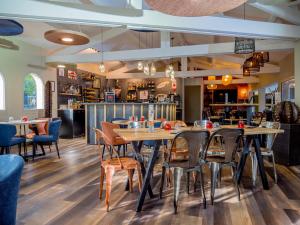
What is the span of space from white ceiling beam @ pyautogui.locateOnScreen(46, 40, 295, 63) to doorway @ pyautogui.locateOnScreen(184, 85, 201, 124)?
8729 millimetres

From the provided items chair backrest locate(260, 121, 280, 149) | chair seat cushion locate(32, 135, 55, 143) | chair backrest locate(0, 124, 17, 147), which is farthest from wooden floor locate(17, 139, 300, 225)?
chair seat cushion locate(32, 135, 55, 143)

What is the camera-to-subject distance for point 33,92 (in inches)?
333

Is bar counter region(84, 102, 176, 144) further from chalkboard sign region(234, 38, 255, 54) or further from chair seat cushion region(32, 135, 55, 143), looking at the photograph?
chalkboard sign region(234, 38, 255, 54)

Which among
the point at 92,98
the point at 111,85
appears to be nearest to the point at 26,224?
the point at 92,98

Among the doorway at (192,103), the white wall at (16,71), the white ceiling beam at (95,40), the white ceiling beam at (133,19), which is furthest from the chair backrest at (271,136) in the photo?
the doorway at (192,103)

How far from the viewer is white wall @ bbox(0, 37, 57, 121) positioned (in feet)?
23.0

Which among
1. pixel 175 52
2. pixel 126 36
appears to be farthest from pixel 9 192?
pixel 126 36

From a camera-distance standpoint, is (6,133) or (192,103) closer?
(6,133)

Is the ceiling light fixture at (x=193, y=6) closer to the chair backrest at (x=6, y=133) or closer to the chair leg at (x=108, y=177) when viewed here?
the chair leg at (x=108, y=177)

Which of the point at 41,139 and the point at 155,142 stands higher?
the point at 155,142

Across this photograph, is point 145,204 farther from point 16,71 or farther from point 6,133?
point 16,71

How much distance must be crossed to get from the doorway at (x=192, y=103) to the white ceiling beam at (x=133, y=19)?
11.0 metres

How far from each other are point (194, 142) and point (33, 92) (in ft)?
23.9

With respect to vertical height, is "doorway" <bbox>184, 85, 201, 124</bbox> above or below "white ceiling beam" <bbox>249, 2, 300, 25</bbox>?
below
